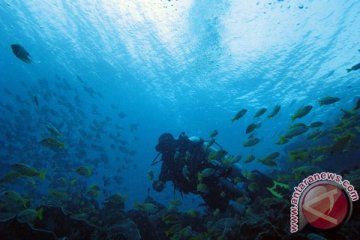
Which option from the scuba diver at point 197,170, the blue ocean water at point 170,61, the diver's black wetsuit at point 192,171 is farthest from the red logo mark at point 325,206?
the blue ocean water at point 170,61

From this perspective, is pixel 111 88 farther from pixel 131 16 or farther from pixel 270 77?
pixel 270 77

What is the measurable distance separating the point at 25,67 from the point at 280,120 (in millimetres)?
36622

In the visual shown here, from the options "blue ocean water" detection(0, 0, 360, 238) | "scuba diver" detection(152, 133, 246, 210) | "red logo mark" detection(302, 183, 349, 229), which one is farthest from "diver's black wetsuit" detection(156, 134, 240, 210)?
"blue ocean water" detection(0, 0, 360, 238)

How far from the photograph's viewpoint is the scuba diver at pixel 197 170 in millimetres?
7336

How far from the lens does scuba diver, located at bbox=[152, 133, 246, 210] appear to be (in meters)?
7.34

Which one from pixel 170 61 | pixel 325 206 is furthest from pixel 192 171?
pixel 170 61

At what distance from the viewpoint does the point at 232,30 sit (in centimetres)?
2181

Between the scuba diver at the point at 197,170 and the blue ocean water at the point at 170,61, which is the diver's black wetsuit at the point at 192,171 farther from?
the blue ocean water at the point at 170,61

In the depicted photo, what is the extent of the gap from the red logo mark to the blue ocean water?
1099cm

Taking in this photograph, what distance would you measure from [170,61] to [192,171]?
21.7 meters

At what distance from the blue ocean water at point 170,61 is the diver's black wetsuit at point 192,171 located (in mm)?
7721

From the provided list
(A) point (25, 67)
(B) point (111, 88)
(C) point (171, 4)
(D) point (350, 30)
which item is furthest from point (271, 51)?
(A) point (25, 67)

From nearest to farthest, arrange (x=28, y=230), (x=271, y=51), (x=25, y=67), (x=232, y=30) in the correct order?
(x=28, y=230) → (x=232, y=30) → (x=271, y=51) → (x=25, y=67)

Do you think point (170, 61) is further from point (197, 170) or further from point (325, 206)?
point (325, 206)
